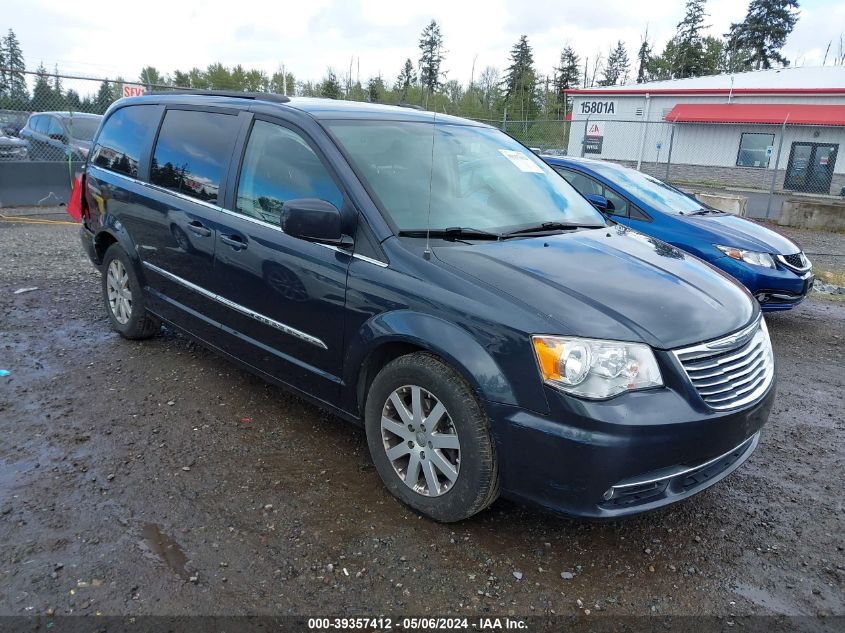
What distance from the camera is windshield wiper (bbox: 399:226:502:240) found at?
3068 millimetres

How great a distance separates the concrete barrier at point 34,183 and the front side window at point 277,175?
34.5ft

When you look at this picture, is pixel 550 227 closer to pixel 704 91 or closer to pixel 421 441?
pixel 421 441

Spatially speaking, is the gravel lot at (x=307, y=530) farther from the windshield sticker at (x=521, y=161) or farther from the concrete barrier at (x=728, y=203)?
the concrete barrier at (x=728, y=203)

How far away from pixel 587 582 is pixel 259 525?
1.46 metres

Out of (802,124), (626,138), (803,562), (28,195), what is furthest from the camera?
(626,138)

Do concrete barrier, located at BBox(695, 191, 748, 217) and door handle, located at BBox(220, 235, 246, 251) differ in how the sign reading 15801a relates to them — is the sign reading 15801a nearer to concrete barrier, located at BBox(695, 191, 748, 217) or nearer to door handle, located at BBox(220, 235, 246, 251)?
concrete barrier, located at BBox(695, 191, 748, 217)

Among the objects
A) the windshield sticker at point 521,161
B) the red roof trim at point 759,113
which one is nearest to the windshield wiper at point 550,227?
the windshield sticker at point 521,161

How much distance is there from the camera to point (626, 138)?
31.8 metres

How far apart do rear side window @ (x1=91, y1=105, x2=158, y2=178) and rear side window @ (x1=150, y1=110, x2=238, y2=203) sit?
0.27 m

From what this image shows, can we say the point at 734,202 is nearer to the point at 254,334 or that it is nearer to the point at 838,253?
the point at 838,253

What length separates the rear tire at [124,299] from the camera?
4.80 metres

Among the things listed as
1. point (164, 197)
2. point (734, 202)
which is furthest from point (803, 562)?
point (734, 202)

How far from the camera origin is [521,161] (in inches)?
162

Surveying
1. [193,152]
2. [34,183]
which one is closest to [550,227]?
[193,152]
